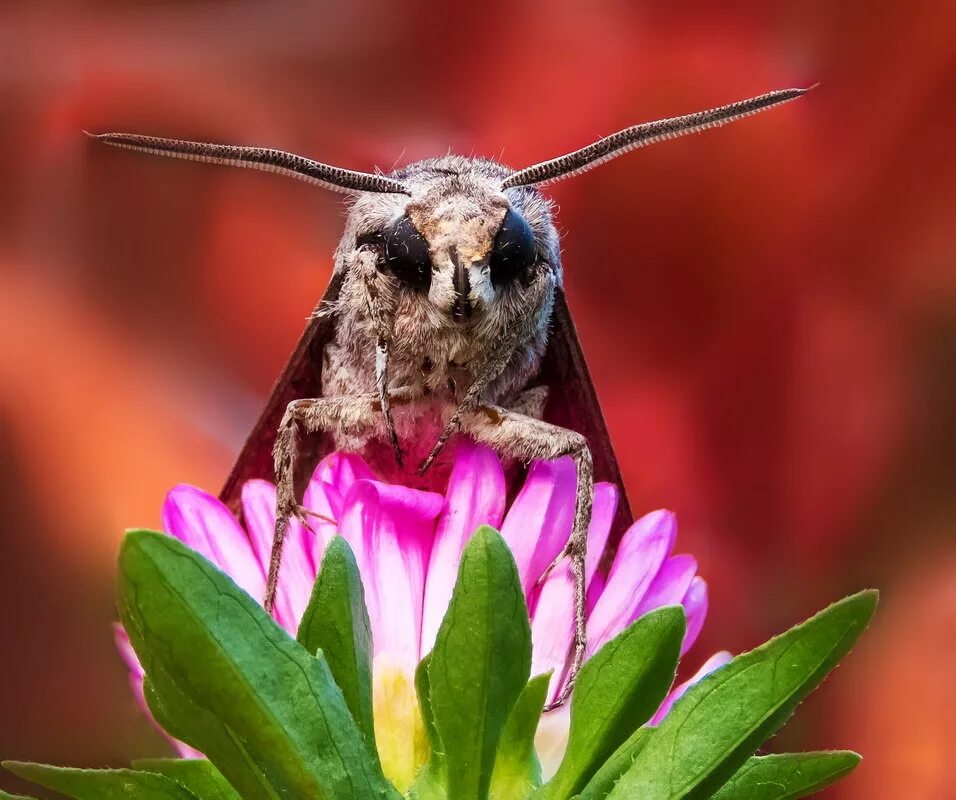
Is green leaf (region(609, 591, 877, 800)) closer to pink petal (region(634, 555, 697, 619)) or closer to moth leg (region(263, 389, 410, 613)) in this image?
pink petal (region(634, 555, 697, 619))

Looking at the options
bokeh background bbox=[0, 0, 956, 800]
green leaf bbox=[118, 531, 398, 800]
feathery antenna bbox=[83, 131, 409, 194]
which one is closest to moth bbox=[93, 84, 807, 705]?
feathery antenna bbox=[83, 131, 409, 194]

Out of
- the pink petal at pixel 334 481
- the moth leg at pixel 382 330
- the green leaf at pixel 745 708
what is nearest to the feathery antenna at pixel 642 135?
the moth leg at pixel 382 330

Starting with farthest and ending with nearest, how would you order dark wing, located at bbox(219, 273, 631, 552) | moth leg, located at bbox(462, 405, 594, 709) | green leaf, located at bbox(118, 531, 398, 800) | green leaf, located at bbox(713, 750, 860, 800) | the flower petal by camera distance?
dark wing, located at bbox(219, 273, 631, 552)
moth leg, located at bbox(462, 405, 594, 709)
the flower petal
green leaf, located at bbox(713, 750, 860, 800)
green leaf, located at bbox(118, 531, 398, 800)

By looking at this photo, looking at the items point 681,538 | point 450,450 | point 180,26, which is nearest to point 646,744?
point 450,450

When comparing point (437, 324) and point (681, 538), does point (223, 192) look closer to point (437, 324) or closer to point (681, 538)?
point (681, 538)

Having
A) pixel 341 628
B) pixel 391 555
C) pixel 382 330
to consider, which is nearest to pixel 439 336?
pixel 382 330

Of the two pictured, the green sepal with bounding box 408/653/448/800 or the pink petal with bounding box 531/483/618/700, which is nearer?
the green sepal with bounding box 408/653/448/800

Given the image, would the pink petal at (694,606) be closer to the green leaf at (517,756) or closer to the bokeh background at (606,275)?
the green leaf at (517,756)
